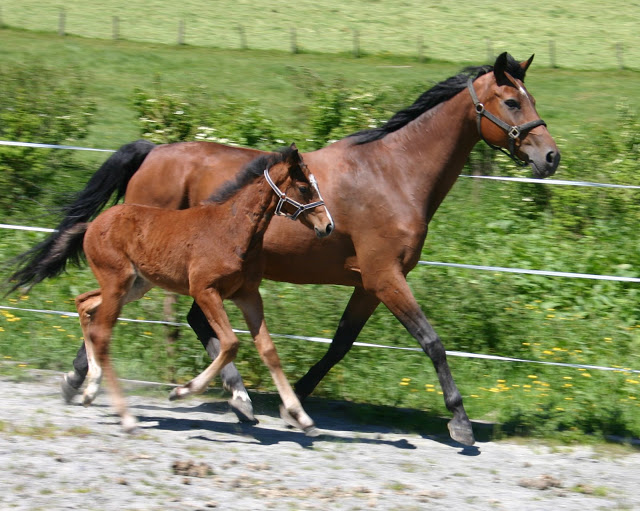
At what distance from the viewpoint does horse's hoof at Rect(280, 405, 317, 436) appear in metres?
4.97

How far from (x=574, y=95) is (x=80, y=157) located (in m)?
12.3

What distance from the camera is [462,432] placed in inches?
201

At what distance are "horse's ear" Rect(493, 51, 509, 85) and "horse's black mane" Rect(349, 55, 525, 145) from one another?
0.18 m

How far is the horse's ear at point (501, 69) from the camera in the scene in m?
5.21

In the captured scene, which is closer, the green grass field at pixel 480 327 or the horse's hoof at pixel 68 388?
the horse's hoof at pixel 68 388

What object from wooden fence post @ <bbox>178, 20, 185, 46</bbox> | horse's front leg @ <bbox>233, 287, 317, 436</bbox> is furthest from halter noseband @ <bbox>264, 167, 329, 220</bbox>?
wooden fence post @ <bbox>178, 20, 185, 46</bbox>

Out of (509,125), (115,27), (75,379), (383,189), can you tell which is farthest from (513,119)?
(115,27)

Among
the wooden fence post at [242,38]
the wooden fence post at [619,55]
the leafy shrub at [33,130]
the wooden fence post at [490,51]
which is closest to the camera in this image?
the leafy shrub at [33,130]

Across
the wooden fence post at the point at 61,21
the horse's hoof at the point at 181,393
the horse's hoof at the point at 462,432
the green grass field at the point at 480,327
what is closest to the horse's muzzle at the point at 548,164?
the green grass field at the point at 480,327

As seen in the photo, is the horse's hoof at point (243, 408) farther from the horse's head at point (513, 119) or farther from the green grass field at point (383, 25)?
the green grass field at point (383, 25)

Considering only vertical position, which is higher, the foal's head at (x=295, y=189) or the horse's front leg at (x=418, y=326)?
the foal's head at (x=295, y=189)

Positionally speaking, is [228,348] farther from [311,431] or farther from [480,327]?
[480,327]

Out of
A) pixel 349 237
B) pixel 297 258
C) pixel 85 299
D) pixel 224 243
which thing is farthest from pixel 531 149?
pixel 85 299

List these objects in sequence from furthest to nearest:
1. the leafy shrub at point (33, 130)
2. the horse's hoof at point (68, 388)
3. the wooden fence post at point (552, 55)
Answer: the wooden fence post at point (552, 55) < the leafy shrub at point (33, 130) < the horse's hoof at point (68, 388)
